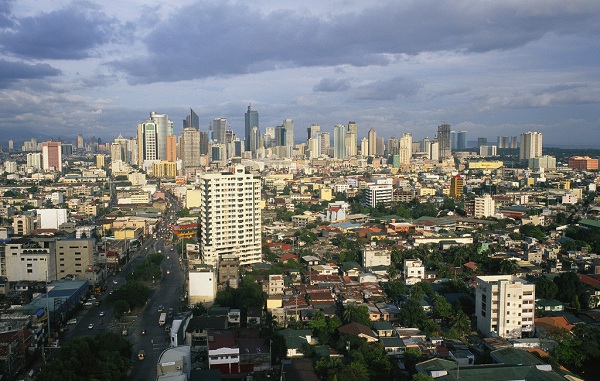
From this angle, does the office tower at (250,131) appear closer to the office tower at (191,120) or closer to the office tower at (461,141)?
the office tower at (191,120)

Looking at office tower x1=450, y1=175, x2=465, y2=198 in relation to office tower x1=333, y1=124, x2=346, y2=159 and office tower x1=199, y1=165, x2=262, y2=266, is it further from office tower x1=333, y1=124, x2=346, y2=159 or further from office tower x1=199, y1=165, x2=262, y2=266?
office tower x1=333, y1=124, x2=346, y2=159

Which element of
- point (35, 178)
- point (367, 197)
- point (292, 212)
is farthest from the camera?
point (35, 178)

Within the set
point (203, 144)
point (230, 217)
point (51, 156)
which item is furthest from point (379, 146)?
point (230, 217)

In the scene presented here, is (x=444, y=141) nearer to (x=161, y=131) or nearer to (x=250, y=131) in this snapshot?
(x=250, y=131)

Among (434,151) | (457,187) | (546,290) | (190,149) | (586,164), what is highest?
(190,149)

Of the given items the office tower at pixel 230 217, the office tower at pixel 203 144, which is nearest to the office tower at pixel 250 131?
the office tower at pixel 203 144

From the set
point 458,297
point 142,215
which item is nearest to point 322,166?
point 142,215

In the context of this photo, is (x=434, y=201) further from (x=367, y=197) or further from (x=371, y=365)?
(x=371, y=365)
